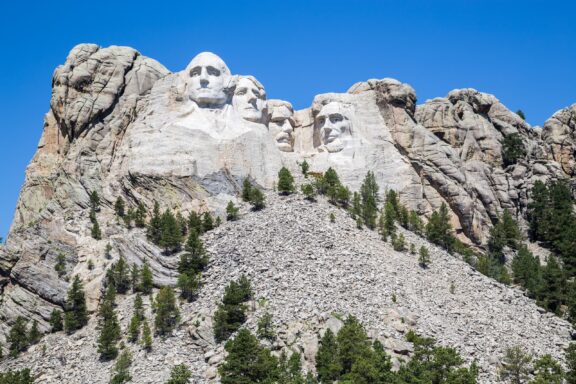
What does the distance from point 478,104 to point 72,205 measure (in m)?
28.7

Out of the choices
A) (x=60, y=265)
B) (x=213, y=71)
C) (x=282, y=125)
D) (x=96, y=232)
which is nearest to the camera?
(x=60, y=265)

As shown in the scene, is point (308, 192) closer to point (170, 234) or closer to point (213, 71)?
point (170, 234)

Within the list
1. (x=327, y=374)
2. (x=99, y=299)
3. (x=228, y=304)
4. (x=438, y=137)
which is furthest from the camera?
(x=438, y=137)

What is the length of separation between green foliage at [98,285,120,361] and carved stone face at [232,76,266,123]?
16687 millimetres

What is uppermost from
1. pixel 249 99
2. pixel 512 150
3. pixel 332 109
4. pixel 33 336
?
pixel 332 109

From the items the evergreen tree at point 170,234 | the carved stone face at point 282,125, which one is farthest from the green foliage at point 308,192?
the evergreen tree at point 170,234

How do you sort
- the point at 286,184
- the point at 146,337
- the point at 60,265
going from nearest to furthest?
the point at 146,337
the point at 60,265
the point at 286,184

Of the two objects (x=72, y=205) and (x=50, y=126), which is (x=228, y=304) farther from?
(x=50, y=126)

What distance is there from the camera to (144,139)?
7794cm

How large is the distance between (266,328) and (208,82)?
21.4 metres

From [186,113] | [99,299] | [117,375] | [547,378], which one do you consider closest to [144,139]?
[186,113]

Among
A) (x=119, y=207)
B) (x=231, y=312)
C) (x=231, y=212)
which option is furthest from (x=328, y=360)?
(x=119, y=207)

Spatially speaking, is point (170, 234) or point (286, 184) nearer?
point (170, 234)

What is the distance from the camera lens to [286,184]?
3031 inches
